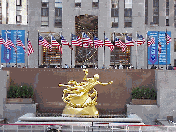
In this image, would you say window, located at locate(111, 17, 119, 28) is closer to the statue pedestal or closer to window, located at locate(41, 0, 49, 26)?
window, located at locate(41, 0, 49, 26)

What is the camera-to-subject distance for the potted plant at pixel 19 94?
23.8m

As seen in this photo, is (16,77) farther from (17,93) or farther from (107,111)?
(107,111)

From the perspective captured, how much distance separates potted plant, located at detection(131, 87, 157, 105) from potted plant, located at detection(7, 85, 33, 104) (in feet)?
29.9

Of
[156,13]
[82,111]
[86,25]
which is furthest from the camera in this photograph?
[156,13]

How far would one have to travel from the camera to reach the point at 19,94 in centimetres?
2398

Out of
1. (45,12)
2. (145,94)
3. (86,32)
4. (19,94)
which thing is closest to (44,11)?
(45,12)

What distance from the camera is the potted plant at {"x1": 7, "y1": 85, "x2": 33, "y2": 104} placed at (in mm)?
23764

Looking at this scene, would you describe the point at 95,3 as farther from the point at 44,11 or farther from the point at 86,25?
the point at 44,11

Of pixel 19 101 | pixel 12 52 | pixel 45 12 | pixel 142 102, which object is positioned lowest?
pixel 142 102

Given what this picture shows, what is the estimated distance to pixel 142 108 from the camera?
23.7 metres

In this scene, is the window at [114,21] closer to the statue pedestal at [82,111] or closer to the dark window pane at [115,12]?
the dark window pane at [115,12]

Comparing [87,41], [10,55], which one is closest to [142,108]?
[87,41]

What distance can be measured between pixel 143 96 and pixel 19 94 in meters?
10.8

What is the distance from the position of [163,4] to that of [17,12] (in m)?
31.4
